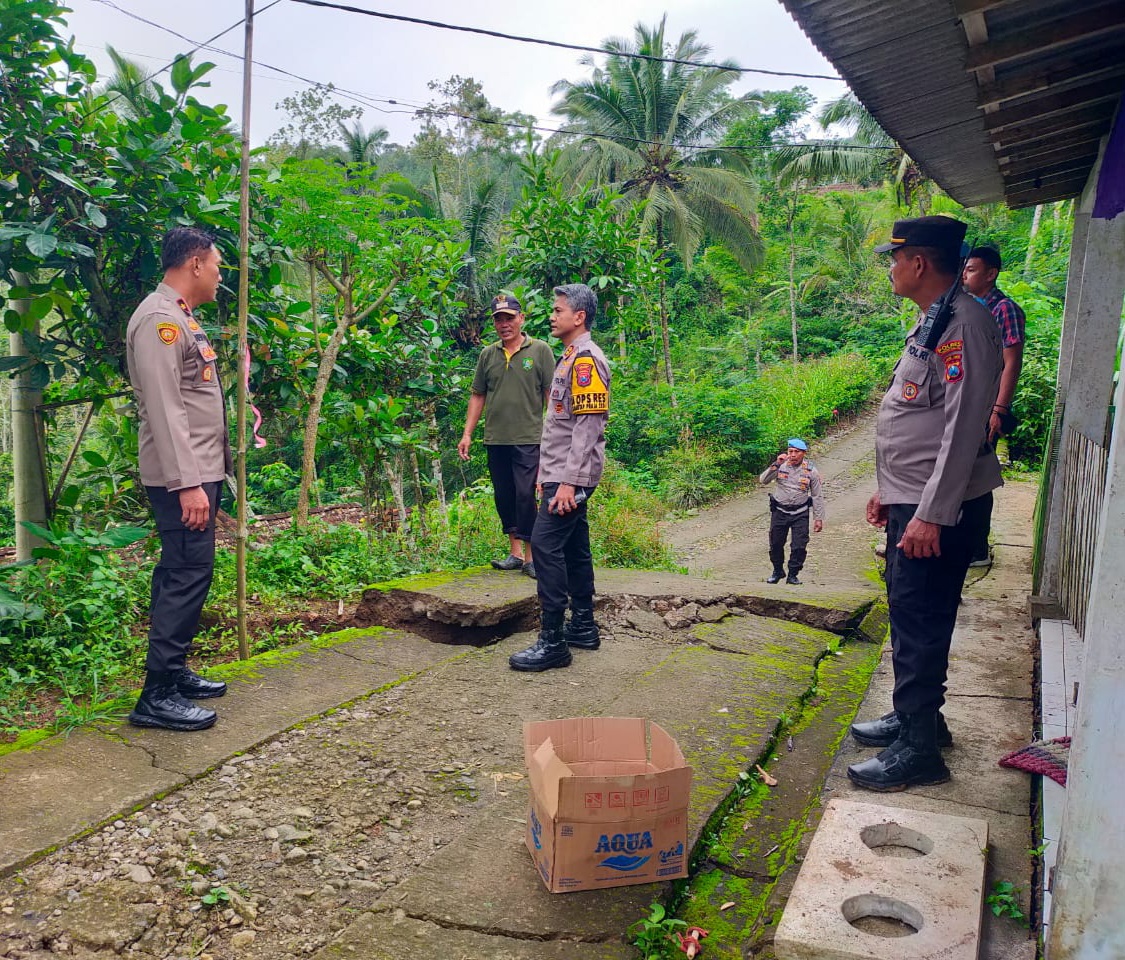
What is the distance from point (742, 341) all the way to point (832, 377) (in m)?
4.88

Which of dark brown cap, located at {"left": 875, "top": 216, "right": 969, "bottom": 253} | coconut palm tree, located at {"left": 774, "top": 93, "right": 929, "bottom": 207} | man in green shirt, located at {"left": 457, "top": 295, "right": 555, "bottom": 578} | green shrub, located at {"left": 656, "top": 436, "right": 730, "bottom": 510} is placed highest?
coconut palm tree, located at {"left": 774, "top": 93, "right": 929, "bottom": 207}

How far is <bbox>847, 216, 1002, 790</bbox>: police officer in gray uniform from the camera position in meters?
2.52

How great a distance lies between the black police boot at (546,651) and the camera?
12.5 feet

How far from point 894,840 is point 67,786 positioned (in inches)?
94.0

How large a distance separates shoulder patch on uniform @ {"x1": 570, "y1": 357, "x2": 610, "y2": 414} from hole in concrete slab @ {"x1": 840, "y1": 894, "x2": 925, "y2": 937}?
2.33 metres

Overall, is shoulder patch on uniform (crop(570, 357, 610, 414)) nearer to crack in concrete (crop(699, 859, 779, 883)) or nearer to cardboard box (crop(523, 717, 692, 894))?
cardboard box (crop(523, 717, 692, 894))

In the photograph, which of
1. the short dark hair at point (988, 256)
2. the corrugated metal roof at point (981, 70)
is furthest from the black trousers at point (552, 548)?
the short dark hair at point (988, 256)

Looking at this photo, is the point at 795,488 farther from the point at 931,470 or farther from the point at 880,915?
the point at 880,915

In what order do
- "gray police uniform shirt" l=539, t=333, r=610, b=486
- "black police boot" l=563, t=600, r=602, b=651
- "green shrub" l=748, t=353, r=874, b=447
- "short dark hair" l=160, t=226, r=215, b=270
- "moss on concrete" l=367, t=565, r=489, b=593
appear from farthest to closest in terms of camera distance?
"green shrub" l=748, t=353, r=874, b=447 < "moss on concrete" l=367, t=565, r=489, b=593 < "black police boot" l=563, t=600, r=602, b=651 < "gray police uniform shirt" l=539, t=333, r=610, b=486 < "short dark hair" l=160, t=226, r=215, b=270

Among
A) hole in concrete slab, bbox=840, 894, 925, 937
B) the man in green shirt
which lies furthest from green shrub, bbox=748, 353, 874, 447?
hole in concrete slab, bbox=840, 894, 925, 937

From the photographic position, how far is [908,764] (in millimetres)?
2646

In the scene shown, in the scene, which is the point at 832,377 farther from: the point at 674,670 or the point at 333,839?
the point at 333,839

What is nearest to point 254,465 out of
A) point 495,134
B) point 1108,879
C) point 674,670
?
point 674,670

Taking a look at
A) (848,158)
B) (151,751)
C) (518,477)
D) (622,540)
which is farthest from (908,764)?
(848,158)
